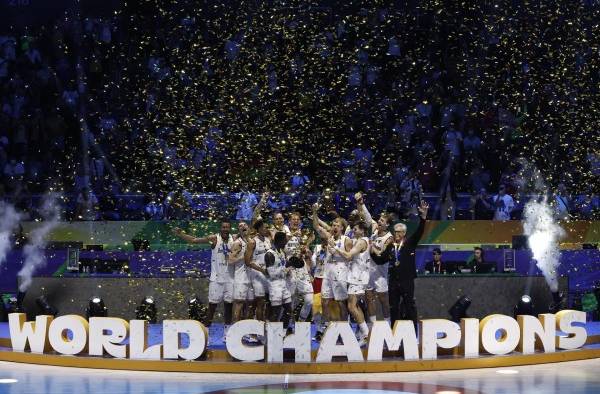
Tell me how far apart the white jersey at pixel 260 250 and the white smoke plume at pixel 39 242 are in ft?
15.3

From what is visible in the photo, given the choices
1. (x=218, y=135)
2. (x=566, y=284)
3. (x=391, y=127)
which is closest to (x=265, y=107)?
(x=218, y=135)

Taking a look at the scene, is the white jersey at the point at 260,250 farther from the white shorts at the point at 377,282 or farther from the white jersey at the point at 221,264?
the white shorts at the point at 377,282

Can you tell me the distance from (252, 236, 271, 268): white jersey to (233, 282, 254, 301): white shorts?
33cm

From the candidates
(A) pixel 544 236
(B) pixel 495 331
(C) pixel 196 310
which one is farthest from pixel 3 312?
(A) pixel 544 236

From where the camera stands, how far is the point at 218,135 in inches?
691

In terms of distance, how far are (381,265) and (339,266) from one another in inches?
26.5

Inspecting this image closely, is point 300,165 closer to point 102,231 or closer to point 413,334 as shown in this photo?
point 102,231

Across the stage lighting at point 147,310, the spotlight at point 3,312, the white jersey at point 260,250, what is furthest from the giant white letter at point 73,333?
the spotlight at point 3,312

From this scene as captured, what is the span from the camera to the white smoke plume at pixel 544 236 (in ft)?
51.6

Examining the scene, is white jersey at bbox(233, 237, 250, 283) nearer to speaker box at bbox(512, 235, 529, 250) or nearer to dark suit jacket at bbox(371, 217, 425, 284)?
dark suit jacket at bbox(371, 217, 425, 284)

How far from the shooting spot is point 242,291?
12.4 metres

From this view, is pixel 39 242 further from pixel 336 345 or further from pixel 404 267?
pixel 336 345

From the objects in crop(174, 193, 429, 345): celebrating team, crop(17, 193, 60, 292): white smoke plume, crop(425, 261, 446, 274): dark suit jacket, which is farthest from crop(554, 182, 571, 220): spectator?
crop(17, 193, 60, 292): white smoke plume

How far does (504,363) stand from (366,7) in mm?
10232
